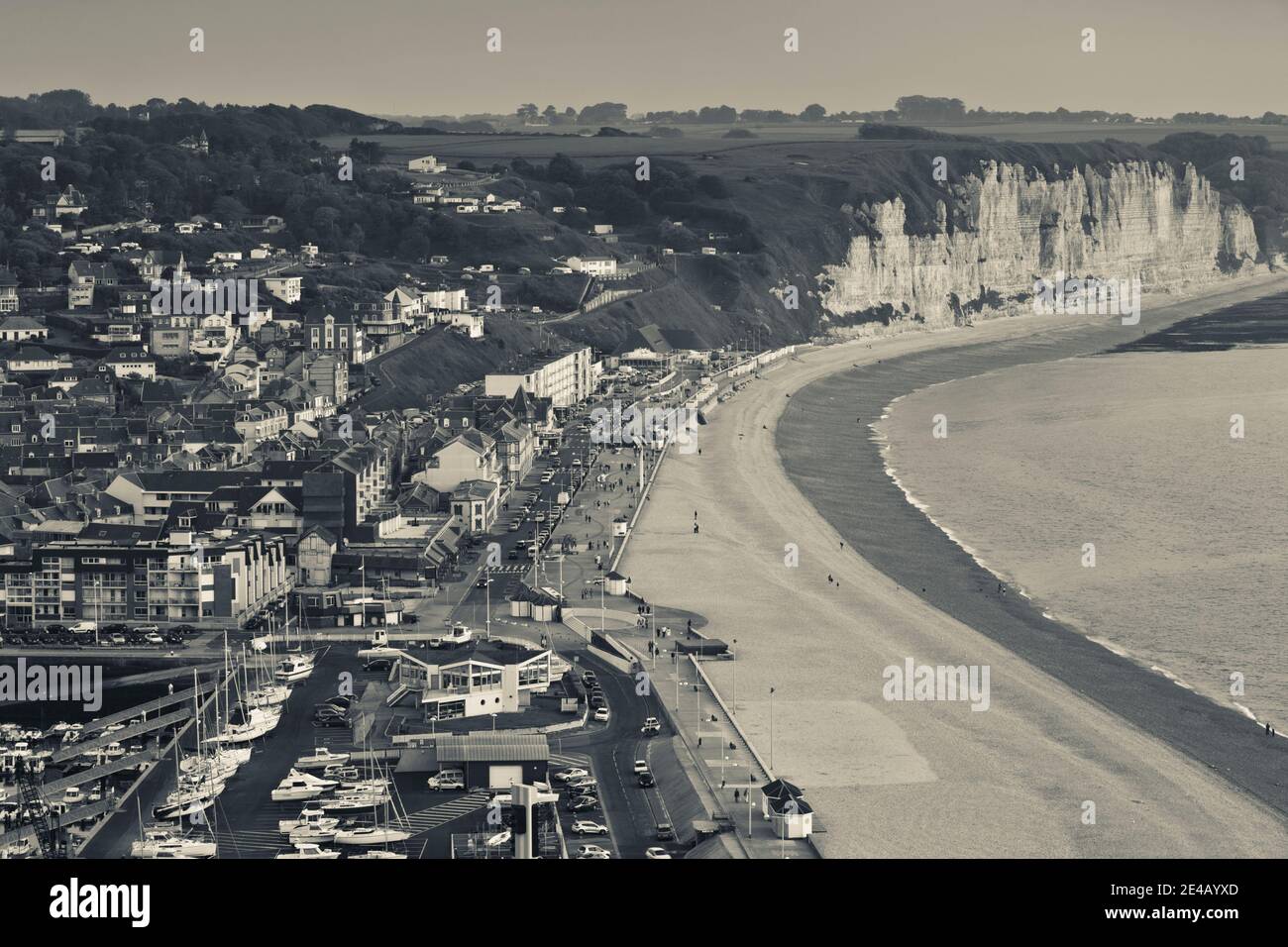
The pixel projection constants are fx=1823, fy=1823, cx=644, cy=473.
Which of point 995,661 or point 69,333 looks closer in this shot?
point 995,661

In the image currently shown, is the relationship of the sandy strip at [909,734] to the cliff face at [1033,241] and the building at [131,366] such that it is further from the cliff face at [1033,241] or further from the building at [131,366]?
A: the cliff face at [1033,241]

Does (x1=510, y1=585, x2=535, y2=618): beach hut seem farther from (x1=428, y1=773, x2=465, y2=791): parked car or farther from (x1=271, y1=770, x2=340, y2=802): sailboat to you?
(x1=271, y1=770, x2=340, y2=802): sailboat

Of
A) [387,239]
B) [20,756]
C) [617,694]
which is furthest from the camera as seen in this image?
[387,239]

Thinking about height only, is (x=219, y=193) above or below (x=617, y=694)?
above

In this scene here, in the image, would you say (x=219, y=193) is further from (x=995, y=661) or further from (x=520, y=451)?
(x=995, y=661)

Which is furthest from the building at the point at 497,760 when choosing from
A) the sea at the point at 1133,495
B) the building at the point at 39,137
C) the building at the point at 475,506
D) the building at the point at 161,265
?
the building at the point at 39,137

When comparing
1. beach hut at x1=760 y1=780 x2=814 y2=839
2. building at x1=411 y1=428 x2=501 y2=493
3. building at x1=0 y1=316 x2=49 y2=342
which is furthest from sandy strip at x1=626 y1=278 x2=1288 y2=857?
building at x1=0 y1=316 x2=49 y2=342

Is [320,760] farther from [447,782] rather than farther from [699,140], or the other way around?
[699,140]

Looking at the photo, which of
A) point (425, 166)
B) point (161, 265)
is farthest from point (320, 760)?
point (425, 166)

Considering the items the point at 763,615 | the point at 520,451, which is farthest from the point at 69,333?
the point at 763,615
